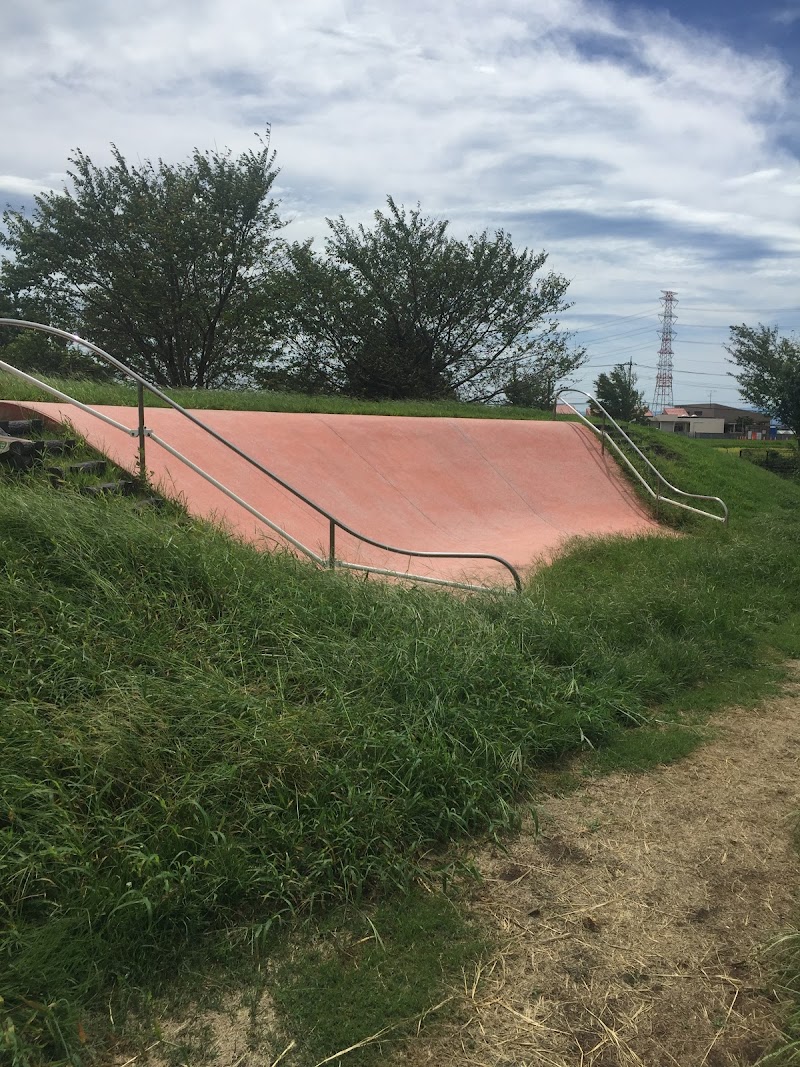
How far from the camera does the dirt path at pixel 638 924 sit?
240 centimetres

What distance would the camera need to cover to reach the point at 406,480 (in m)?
10.3

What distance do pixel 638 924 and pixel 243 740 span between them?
162 cm

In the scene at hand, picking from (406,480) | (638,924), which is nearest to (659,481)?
(406,480)

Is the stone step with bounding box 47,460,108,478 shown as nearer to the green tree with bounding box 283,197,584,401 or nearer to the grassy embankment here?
the grassy embankment

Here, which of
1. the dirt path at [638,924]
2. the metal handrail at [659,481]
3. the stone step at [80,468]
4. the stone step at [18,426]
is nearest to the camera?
the dirt path at [638,924]

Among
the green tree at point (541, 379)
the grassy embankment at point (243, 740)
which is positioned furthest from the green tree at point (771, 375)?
the grassy embankment at point (243, 740)

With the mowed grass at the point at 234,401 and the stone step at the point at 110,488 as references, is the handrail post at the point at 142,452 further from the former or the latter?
the mowed grass at the point at 234,401

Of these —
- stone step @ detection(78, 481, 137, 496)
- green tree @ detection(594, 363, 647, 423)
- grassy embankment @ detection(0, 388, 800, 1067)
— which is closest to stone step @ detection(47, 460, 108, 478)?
stone step @ detection(78, 481, 137, 496)

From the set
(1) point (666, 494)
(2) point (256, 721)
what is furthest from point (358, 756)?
(1) point (666, 494)

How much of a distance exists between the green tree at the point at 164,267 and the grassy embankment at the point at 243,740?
598 inches

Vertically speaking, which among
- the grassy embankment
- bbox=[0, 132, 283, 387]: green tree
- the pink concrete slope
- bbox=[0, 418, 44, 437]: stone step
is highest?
bbox=[0, 132, 283, 387]: green tree

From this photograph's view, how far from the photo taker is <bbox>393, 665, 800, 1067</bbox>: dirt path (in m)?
2.40

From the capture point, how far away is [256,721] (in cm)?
354

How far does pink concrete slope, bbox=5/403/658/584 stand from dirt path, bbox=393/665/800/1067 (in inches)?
131
